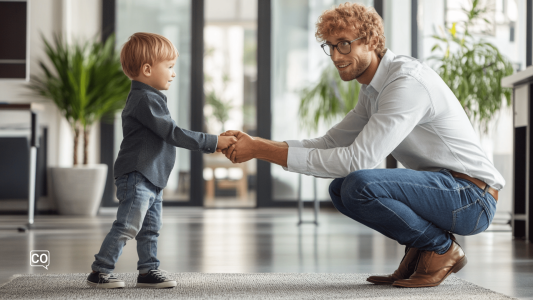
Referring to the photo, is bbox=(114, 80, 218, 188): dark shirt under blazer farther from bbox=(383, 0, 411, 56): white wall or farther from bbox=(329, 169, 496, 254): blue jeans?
bbox=(383, 0, 411, 56): white wall

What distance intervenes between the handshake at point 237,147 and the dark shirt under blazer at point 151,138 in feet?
0.09

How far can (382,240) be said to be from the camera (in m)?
2.81

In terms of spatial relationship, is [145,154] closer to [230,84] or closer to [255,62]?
[255,62]

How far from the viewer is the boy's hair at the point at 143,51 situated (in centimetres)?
167

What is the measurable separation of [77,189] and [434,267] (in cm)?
343

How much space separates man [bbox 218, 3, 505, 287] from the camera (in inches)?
59.2

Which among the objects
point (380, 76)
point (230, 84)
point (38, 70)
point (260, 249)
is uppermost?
point (230, 84)

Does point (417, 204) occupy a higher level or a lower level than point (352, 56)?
lower

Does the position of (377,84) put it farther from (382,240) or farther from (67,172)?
(67,172)

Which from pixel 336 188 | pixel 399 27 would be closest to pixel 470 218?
pixel 336 188

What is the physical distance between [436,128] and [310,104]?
3000 millimetres

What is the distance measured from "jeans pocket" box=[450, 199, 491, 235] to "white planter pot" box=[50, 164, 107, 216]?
11.2ft

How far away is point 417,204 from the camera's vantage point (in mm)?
1524

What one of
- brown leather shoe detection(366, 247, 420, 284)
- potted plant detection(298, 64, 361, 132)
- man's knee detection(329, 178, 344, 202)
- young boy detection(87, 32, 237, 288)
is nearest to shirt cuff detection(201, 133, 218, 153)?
young boy detection(87, 32, 237, 288)
